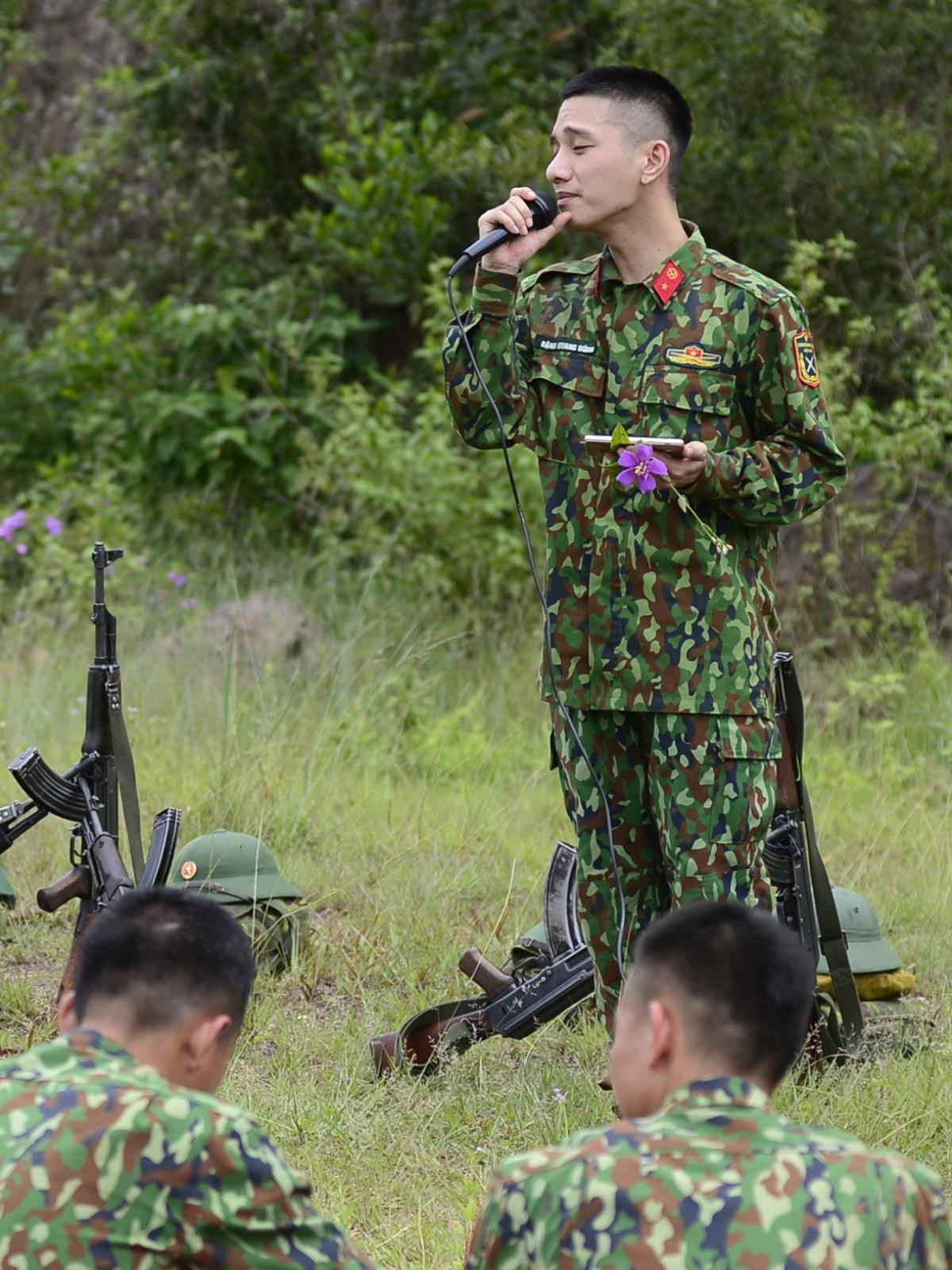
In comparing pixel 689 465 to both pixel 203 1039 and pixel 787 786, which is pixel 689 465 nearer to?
pixel 787 786

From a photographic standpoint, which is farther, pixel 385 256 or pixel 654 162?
pixel 385 256

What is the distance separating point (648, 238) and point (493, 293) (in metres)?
0.35

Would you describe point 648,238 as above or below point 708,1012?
above

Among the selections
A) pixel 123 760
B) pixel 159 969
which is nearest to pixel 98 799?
pixel 123 760

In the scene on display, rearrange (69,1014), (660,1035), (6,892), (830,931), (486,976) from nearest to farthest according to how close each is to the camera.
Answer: (660,1035), (69,1014), (486,976), (830,931), (6,892)

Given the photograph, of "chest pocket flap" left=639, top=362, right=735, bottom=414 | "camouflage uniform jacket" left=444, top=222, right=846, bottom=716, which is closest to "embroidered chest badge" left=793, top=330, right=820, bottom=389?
"camouflage uniform jacket" left=444, top=222, right=846, bottom=716

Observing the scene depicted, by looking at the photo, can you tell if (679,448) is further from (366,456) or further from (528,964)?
(366,456)

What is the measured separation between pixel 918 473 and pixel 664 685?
5142 mm

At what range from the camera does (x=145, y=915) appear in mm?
2299

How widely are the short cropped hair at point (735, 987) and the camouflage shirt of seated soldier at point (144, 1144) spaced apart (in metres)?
0.52

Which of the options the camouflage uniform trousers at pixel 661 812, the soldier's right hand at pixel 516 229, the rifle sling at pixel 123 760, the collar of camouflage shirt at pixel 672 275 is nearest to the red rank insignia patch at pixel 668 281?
the collar of camouflage shirt at pixel 672 275

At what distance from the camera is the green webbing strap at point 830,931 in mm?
4191

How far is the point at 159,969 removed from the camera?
2234 millimetres

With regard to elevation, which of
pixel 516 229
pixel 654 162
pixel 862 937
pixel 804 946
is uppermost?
pixel 654 162
